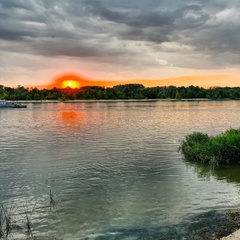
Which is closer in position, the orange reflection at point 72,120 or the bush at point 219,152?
the bush at point 219,152

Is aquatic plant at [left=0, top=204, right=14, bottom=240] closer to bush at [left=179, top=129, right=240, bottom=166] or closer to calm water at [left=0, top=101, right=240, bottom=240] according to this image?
calm water at [left=0, top=101, right=240, bottom=240]

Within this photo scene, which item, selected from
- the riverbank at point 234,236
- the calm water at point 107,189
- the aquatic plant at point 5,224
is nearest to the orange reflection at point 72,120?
the calm water at point 107,189

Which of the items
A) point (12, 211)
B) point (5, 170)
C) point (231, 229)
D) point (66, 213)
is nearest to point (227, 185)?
point (231, 229)

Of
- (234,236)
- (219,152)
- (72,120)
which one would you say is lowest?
(72,120)

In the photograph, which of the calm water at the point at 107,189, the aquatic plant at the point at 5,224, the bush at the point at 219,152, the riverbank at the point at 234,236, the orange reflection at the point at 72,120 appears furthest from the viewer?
the orange reflection at the point at 72,120

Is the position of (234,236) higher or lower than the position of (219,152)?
lower

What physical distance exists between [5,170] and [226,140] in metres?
19.6

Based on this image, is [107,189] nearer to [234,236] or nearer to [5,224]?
[5,224]

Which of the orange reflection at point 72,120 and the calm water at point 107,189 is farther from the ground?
the calm water at point 107,189

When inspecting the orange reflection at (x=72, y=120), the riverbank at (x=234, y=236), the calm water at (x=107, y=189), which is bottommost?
the orange reflection at (x=72, y=120)

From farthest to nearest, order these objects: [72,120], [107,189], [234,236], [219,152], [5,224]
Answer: [72,120] < [219,152] < [107,189] < [5,224] < [234,236]

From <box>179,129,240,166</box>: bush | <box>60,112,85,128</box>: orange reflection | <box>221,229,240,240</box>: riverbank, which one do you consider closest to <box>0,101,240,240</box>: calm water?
<box>179,129,240,166</box>: bush

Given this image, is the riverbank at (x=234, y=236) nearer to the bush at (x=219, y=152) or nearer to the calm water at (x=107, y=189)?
the calm water at (x=107, y=189)

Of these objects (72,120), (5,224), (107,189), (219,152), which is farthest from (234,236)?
(72,120)
